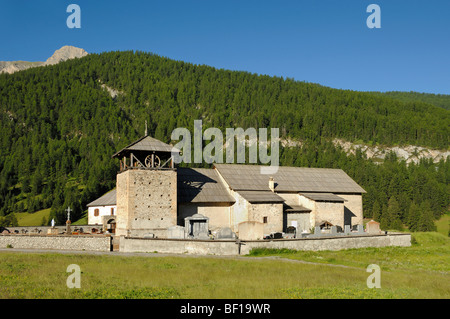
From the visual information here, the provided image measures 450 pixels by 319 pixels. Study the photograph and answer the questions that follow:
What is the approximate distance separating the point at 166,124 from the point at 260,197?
369 feet

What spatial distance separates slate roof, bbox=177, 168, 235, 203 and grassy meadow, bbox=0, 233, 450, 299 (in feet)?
38.8

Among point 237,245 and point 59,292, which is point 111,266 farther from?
point 237,245

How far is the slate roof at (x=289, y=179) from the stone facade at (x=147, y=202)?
7956mm

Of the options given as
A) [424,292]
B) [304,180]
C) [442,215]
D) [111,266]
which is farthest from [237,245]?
[442,215]

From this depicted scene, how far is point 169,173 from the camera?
38.7 m

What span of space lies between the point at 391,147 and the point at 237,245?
13518 centimetres

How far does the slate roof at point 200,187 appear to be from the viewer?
4184 cm

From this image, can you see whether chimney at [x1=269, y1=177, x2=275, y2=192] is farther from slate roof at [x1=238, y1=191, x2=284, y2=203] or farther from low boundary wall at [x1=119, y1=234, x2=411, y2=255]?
low boundary wall at [x1=119, y1=234, x2=411, y2=255]

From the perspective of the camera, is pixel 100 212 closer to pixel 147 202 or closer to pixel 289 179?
pixel 147 202

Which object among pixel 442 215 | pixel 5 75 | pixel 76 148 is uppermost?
pixel 5 75

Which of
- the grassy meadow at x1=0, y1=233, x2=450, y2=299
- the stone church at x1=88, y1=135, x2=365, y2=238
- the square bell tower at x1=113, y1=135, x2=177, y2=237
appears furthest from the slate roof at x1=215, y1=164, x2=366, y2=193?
the grassy meadow at x1=0, y1=233, x2=450, y2=299

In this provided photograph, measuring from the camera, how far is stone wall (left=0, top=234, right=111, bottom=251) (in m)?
33.8

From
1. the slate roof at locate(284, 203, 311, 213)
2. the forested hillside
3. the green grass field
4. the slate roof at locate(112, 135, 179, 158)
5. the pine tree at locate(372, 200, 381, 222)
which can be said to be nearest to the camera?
the slate roof at locate(112, 135, 179, 158)

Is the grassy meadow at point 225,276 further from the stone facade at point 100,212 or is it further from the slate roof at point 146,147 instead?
the stone facade at point 100,212
